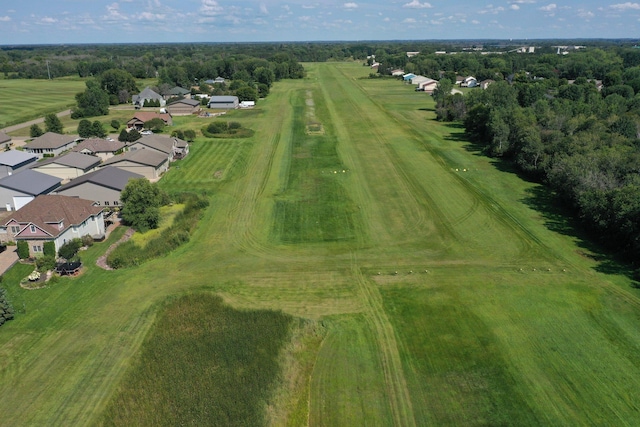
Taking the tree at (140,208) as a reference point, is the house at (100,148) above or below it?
above

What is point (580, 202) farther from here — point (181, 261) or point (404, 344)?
point (181, 261)

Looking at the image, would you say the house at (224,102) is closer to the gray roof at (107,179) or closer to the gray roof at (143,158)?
the gray roof at (143,158)

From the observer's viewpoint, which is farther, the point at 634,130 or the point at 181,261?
the point at 634,130

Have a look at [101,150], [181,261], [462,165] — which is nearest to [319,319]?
[181,261]

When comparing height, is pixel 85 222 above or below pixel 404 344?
above

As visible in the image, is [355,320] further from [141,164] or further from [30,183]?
[30,183]

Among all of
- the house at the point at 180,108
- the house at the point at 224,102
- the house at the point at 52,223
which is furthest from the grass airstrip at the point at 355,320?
the house at the point at 224,102
